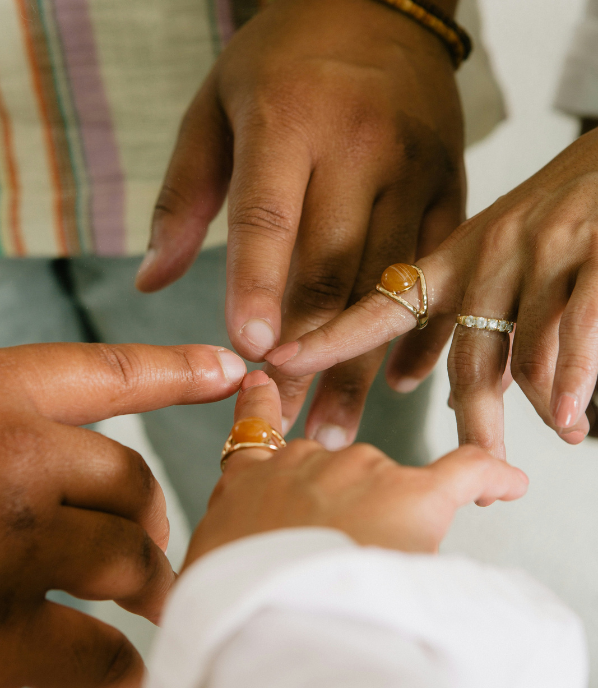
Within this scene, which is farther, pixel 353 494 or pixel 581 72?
pixel 581 72

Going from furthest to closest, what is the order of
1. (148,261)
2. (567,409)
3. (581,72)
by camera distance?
1. (581,72)
2. (148,261)
3. (567,409)

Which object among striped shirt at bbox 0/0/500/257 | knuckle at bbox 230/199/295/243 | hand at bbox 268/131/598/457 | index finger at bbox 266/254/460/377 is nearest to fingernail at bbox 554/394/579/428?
hand at bbox 268/131/598/457

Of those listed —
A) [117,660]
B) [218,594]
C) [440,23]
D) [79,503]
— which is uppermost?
[440,23]

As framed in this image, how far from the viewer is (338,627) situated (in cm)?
25

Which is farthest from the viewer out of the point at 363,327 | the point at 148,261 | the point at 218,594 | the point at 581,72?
the point at 581,72

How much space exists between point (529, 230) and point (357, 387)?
21 cm

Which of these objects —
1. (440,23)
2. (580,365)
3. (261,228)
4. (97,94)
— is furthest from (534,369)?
(97,94)

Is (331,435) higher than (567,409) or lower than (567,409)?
lower

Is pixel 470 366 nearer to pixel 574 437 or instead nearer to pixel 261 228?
pixel 574 437

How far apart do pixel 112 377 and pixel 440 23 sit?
2.03 feet

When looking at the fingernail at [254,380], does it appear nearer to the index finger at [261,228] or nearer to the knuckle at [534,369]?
the index finger at [261,228]

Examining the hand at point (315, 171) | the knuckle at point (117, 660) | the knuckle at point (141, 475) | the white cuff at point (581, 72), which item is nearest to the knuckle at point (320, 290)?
the hand at point (315, 171)

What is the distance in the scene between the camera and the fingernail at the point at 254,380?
18.0 inches

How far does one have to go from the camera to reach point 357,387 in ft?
1.83
